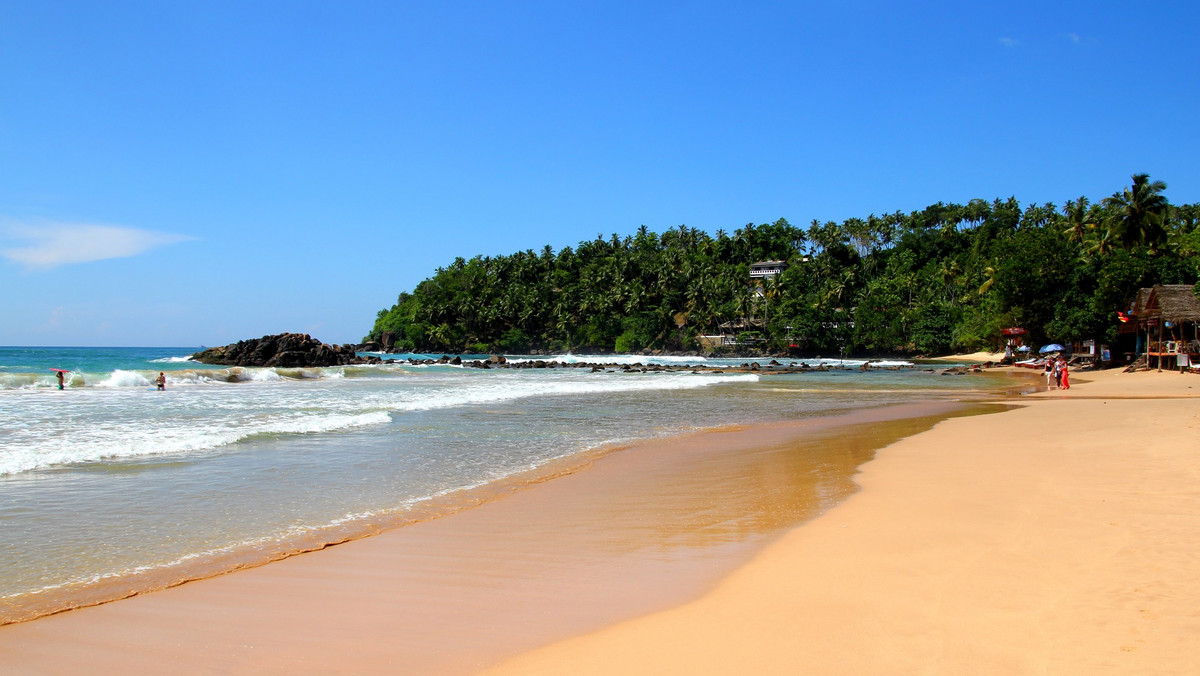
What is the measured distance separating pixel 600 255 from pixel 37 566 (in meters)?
116

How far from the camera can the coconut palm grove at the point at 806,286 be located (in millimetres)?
43688

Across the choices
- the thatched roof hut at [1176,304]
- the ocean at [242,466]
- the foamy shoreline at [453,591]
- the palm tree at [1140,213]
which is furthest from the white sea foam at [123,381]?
the palm tree at [1140,213]

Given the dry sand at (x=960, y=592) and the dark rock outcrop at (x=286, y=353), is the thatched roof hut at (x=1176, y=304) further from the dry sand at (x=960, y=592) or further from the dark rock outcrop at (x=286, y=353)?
the dark rock outcrop at (x=286, y=353)

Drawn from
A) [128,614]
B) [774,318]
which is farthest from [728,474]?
[774,318]

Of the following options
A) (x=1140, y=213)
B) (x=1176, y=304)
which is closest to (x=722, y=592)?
(x=1176, y=304)

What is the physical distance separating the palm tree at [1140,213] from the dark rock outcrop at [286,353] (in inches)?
2281

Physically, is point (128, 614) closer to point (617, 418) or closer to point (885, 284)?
point (617, 418)

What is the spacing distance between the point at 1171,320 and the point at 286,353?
57017 mm

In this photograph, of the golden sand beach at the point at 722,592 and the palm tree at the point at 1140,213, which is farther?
the palm tree at the point at 1140,213

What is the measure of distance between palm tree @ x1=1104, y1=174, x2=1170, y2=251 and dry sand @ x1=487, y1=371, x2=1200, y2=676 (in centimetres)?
4524

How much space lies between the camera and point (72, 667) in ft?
12.1

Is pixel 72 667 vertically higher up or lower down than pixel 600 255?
lower down

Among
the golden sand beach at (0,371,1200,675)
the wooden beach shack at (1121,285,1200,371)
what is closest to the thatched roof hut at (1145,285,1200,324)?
the wooden beach shack at (1121,285,1200,371)

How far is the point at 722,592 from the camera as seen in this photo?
4.65m
